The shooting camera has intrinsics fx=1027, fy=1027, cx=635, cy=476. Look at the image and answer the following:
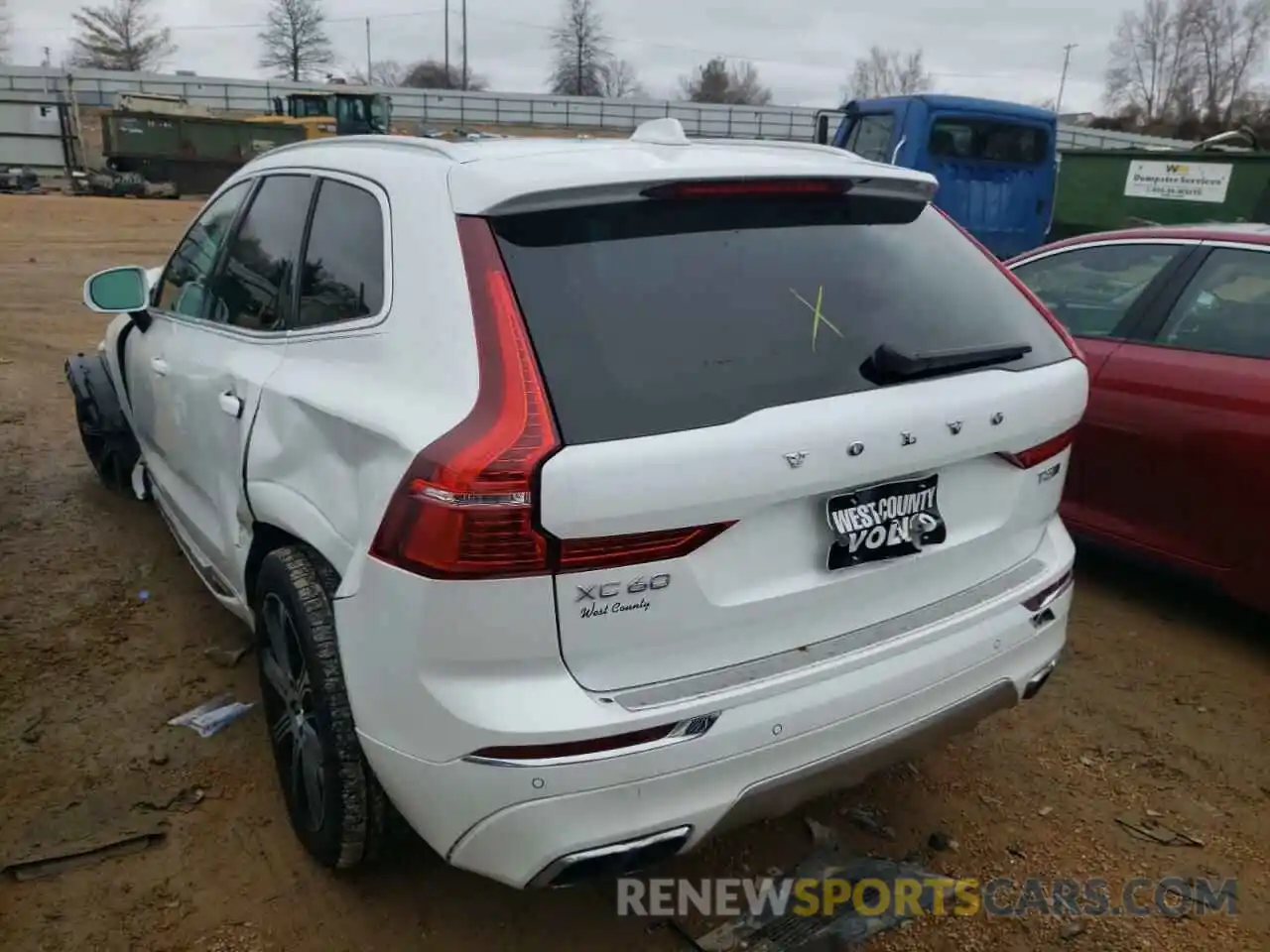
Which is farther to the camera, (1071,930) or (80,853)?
(80,853)

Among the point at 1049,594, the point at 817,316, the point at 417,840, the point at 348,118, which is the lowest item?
the point at 417,840

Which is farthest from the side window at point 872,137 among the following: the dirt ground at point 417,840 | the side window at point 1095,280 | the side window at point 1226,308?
the dirt ground at point 417,840

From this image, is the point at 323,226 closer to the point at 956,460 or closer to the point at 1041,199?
the point at 956,460

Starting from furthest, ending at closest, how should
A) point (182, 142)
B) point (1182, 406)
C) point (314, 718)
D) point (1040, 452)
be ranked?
point (182, 142)
point (1182, 406)
point (1040, 452)
point (314, 718)

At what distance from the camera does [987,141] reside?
1139 centimetres

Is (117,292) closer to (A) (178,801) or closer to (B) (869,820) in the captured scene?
(A) (178,801)

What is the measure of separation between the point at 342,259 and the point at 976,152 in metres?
10.3

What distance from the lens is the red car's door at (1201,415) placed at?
363 centimetres

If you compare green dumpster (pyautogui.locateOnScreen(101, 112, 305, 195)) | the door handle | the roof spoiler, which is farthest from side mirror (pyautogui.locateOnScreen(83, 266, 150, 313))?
green dumpster (pyautogui.locateOnScreen(101, 112, 305, 195))

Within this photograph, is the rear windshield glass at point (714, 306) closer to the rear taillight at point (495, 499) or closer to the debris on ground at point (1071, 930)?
the rear taillight at point (495, 499)

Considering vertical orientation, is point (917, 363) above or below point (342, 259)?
below

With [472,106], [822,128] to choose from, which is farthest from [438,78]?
[822,128]

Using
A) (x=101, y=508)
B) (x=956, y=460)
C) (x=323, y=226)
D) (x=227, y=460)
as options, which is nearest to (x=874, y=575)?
(x=956, y=460)

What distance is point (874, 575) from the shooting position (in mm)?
2182
